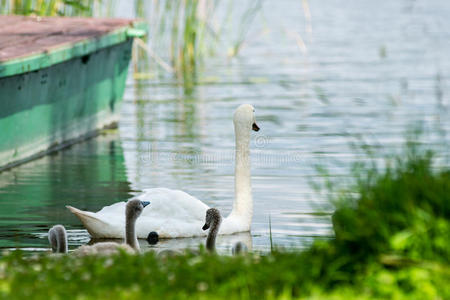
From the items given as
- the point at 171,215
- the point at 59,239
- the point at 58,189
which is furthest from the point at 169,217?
the point at 58,189

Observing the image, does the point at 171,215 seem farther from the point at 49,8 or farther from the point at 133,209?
the point at 49,8

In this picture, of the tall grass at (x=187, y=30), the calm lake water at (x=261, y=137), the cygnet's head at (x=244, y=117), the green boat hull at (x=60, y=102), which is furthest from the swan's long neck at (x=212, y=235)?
the tall grass at (x=187, y=30)

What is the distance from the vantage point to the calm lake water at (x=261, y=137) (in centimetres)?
938

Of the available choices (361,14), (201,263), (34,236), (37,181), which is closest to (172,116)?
(37,181)

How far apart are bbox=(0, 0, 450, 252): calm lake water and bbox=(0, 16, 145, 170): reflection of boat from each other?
0.94 feet

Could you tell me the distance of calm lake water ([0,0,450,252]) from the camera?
938 cm

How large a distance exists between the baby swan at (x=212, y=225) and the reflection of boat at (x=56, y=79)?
11.4 ft

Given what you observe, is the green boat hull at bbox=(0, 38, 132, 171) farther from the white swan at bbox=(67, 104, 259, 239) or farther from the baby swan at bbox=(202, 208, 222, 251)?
the baby swan at bbox=(202, 208, 222, 251)

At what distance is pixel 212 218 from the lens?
324 inches

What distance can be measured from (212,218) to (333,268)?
115 inches

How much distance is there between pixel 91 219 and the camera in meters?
8.58

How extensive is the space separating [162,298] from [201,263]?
0.53m

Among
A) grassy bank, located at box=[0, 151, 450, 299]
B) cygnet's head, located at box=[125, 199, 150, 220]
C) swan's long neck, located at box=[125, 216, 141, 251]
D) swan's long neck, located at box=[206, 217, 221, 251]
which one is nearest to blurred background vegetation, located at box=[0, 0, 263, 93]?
swan's long neck, located at box=[206, 217, 221, 251]

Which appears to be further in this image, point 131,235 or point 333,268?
point 131,235
